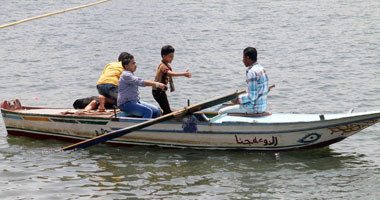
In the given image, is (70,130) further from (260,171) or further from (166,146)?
(260,171)

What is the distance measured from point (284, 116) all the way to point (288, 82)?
738 cm

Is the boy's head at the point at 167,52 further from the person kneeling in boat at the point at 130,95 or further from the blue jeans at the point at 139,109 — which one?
the blue jeans at the point at 139,109

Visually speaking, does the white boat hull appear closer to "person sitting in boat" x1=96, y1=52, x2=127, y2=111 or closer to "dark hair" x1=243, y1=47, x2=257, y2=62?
"person sitting in boat" x1=96, y1=52, x2=127, y2=111

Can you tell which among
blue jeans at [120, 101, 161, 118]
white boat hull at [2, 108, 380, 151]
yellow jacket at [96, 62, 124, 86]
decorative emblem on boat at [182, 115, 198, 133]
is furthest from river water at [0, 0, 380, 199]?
yellow jacket at [96, 62, 124, 86]

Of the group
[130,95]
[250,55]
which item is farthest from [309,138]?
[130,95]

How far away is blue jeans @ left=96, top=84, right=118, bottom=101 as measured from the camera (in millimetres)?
14094

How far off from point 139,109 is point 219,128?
1.71 meters

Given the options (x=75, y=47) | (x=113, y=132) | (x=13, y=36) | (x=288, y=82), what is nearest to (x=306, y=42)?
(x=288, y=82)

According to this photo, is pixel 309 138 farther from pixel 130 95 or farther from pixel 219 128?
pixel 130 95

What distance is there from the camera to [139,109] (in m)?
13.3

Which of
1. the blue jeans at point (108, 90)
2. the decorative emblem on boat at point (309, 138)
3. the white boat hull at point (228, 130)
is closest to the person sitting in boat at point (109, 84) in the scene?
the blue jeans at point (108, 90)

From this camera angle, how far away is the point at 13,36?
28.5 metres

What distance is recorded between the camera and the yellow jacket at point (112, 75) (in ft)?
46.2

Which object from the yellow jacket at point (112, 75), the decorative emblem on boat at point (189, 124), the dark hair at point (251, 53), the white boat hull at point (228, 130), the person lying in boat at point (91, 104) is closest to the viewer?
the white boat hull at point (228, 130)
